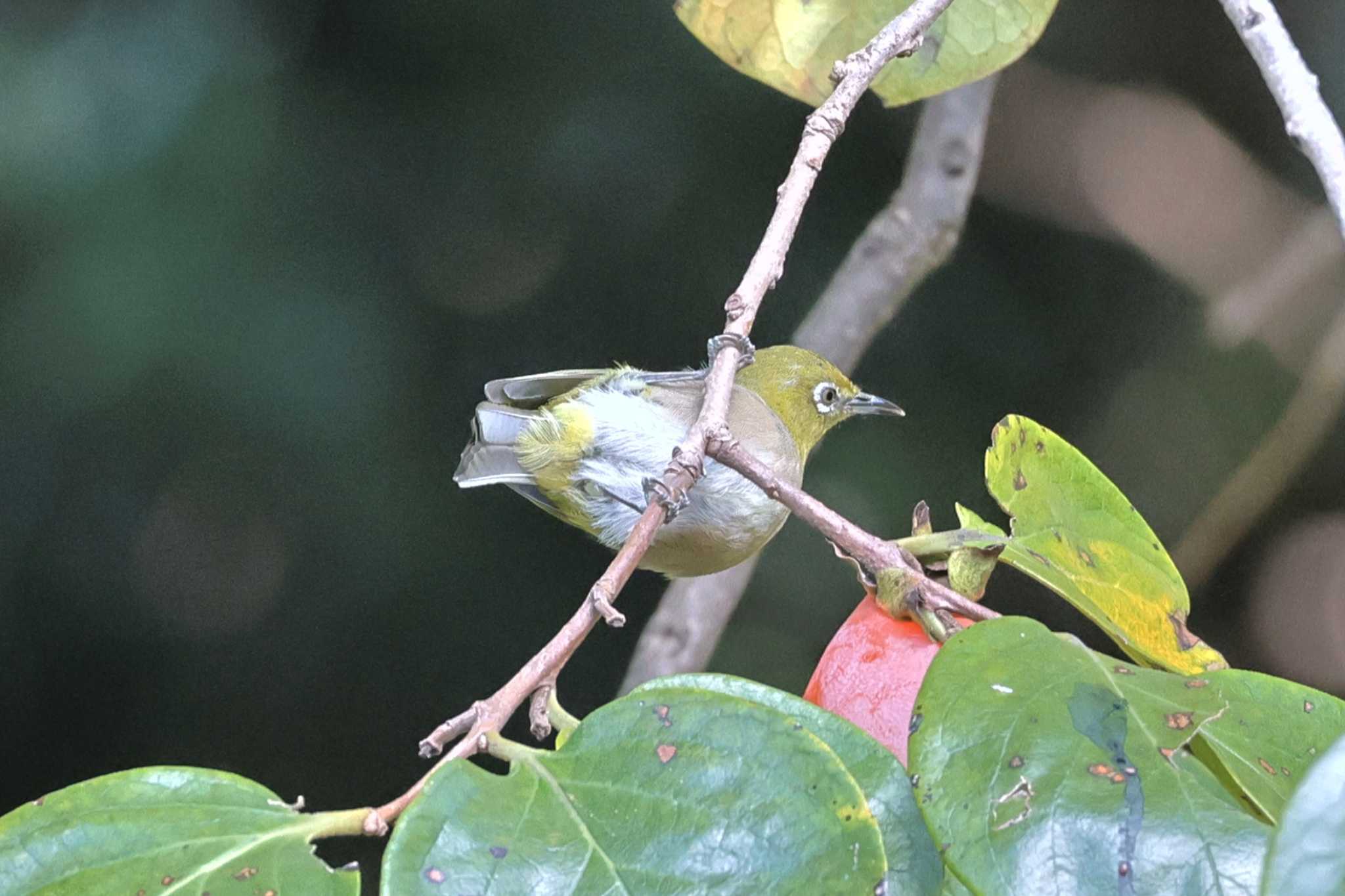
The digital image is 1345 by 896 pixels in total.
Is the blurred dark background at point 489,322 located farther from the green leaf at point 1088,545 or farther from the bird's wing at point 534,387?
the green leaf at point 1088,545

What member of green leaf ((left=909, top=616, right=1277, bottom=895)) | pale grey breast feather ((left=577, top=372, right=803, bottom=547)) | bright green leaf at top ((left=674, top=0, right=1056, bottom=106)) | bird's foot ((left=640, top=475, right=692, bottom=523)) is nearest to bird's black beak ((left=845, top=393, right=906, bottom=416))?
pale grey breast feather ((left=577, top=372, right=803, bottom=547))

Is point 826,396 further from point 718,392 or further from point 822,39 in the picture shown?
point 718,392

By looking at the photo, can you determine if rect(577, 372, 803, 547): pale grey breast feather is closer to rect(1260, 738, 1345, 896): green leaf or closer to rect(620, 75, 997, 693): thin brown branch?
rect(620, 75, 997, 693): thin brown branch

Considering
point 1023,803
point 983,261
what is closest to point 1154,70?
point 983,261

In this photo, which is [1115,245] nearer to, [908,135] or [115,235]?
[908,135]

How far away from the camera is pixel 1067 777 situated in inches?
24.7

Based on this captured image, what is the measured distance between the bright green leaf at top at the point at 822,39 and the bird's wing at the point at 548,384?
0.45m

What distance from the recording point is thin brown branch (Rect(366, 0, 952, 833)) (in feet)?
2.13

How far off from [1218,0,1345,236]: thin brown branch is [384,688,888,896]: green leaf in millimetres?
393

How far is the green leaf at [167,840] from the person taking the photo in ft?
2.03

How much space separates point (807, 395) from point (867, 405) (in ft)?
0.29

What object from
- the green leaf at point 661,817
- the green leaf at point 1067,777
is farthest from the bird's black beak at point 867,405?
the green leaf at point 661,817

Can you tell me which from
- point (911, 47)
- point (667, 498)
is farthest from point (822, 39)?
point (667, 498)

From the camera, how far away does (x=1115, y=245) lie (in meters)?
2.41
